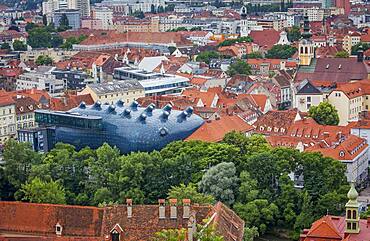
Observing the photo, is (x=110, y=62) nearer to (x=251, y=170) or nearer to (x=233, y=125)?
(x=233, y=125)

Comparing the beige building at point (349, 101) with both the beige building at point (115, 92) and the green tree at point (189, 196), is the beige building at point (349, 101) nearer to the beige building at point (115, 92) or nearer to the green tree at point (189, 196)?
the beige building at point (115, 92)

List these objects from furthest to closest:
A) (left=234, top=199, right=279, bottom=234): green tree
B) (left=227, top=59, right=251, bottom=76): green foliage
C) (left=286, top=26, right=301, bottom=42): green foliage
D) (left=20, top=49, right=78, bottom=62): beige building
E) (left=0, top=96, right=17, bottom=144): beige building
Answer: (left=286, top=26, right=301, bottom=42): green foliage < (left=20, top=49, right=78, bottom=62): beige building < (left=227, top=59, right=251, bottom=76): green foliage < (left=0, top=96, right=17, bottom=144): beige building < (left=234, top=199, right=279, bottom=234): green tree

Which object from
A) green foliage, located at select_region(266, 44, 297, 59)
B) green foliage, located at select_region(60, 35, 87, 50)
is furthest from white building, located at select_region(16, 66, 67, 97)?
green foliage, located at select_region(60, 35, 87, 50)

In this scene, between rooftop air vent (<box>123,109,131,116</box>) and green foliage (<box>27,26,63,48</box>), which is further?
green foliage (<box>27,26,63,48</box>)

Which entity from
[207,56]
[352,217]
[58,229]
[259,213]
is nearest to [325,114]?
[259,213]

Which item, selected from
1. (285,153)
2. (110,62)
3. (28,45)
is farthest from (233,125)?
(28,45)

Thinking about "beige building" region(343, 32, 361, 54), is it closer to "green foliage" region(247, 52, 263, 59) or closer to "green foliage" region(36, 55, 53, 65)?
"green foliage" region(247, 52, 263, 59)

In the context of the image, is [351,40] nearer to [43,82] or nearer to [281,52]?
[281,52]
